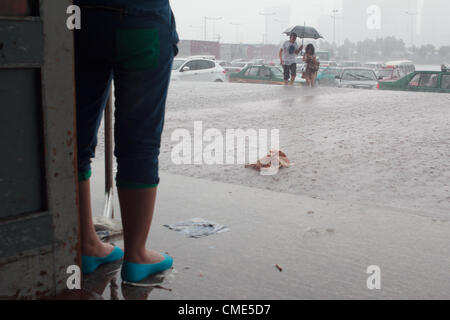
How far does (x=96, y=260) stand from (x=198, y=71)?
61.7ft

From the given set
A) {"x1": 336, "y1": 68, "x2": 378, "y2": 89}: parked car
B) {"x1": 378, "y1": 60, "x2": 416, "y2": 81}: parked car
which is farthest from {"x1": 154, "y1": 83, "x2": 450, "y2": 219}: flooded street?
{"x1": 378, "y1": 60, "x2": 416, "y2": 81}: parked car

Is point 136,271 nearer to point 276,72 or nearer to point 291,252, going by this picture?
point 291,252

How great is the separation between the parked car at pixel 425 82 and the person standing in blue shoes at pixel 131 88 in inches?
587

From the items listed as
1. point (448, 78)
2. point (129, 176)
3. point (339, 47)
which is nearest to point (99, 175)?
point (129, 176)

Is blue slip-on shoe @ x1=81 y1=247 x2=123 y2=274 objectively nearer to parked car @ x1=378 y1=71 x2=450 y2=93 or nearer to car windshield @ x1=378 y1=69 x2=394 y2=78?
parked car @ x1=378 y1=71 x2=450 y2=93

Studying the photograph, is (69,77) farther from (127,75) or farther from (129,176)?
(129,176)

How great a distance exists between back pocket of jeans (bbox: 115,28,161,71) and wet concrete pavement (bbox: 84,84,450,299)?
0.87m

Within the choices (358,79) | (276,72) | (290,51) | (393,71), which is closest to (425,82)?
(290,51)

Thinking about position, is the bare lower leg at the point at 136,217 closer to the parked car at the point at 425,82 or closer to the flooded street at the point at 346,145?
the flooded street at the point at 346,145

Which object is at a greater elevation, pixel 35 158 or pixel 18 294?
pixel 35 158

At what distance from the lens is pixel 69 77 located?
179 cm

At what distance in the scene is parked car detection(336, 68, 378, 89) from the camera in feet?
65.0
